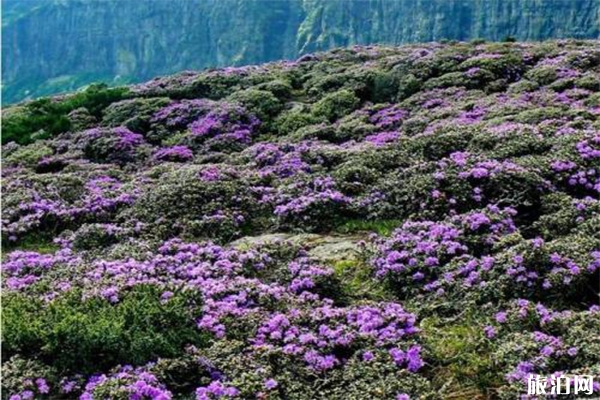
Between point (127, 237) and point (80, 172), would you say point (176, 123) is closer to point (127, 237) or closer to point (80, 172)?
point (80, 172)

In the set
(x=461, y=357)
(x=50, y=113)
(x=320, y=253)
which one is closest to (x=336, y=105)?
(x=50, y=113)

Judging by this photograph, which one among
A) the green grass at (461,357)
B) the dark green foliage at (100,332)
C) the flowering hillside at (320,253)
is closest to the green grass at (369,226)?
the flowering hillside at (320,253)

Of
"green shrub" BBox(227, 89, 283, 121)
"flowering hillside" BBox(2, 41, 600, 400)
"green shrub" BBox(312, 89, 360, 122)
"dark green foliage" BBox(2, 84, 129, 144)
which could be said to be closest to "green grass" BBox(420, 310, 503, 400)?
"flowering hillside" BBox(2, 41, 600, 400)

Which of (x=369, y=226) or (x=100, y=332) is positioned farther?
(x=369, y=226)

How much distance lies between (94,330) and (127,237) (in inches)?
199

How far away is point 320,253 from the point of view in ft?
37.5

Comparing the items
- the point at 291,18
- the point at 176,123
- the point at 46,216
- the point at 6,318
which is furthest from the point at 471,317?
the point at 291,18

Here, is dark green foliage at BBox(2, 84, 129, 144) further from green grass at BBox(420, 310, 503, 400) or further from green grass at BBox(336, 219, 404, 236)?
green grass at BBox(420, 310, 503, 400)

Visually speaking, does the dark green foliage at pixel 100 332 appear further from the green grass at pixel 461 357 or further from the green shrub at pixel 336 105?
the green shrub at pixel 336 105

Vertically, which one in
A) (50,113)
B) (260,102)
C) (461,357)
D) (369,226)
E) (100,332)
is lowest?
(50,113)

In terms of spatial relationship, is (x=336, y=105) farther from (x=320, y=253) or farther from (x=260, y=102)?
(x=320, y=253)

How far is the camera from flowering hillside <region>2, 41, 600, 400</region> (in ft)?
25.1

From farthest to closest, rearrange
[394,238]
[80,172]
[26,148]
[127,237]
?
[26,148] → [80,172] → [127,237] → [394,238]

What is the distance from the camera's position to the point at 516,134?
1421cm
